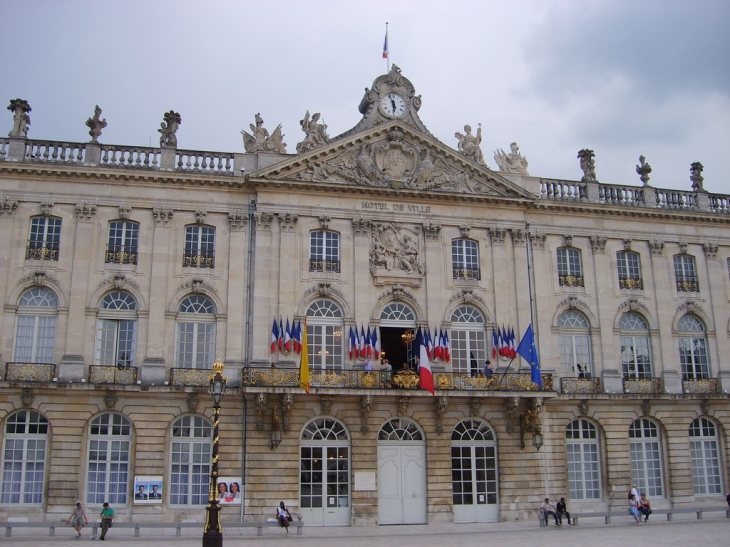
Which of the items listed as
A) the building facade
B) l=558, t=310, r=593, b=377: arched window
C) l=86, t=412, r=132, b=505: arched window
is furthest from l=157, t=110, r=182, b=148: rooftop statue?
l=558, t=310, r=593, b=377: arched window

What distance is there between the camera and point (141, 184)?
2884cm

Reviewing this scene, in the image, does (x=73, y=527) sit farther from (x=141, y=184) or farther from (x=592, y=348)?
(x=592, y=348)

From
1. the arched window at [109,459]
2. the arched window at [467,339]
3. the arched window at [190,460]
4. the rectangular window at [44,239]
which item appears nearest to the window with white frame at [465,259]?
the arched window at [467,339]

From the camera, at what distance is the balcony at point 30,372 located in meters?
26.2

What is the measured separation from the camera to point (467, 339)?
30.1 meters

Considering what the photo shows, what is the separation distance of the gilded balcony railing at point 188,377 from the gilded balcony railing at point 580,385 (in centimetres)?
1337

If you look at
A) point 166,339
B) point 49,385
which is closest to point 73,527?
point 49,385

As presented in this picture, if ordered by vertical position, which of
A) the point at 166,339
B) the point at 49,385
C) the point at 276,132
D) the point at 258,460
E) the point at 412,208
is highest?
the point at 276,132

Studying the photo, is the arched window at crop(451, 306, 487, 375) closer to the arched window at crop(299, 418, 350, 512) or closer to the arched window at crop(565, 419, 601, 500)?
the arched window at crop(565, 419, 601, 500)

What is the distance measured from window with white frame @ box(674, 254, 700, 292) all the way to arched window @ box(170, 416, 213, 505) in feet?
65.4

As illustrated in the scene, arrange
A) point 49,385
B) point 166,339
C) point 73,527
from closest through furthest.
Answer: point 73,527, point 49,385, point 166,339

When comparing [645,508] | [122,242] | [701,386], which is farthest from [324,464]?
[701,386]

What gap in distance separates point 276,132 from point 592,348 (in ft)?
49.3

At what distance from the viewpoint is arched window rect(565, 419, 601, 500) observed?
97.7ft
